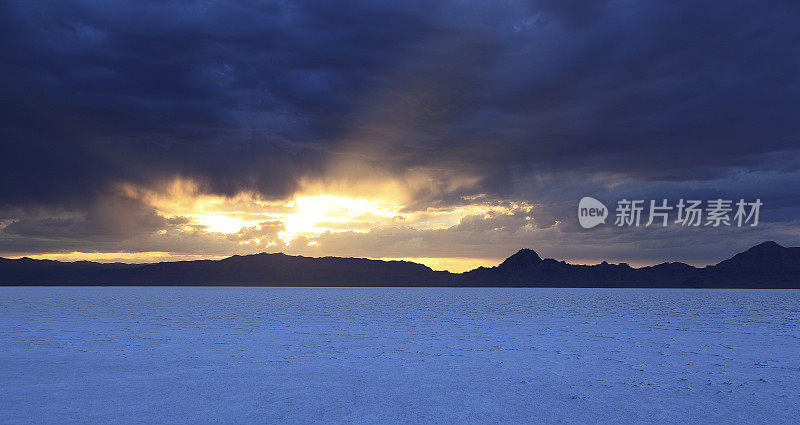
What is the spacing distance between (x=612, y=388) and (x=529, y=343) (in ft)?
31.8

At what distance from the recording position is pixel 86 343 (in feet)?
72.7

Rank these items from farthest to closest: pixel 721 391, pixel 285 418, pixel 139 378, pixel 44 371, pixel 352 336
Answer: pixel 352 336
pixel 44 371
pixel 139 378
pixel 721 391
pixel 285 418

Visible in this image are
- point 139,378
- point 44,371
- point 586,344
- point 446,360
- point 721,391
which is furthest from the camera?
point 586,344

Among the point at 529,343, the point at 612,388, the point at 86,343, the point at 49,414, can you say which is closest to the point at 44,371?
the point at 49,414

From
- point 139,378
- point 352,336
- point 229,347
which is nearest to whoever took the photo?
point 139,378

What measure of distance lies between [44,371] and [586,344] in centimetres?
1881

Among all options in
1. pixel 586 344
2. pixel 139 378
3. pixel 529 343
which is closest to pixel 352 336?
pixel 529 343

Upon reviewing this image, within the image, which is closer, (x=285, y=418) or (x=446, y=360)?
(x=285, y=418)

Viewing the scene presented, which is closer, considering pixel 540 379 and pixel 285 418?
pixel 285 418

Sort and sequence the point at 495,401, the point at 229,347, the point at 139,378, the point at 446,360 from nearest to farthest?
the point at 495,401
the point at 139,378
the point at 446,360
the point at 229,347

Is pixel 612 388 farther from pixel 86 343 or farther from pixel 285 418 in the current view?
pixel 86 343

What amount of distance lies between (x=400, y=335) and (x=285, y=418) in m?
16.3

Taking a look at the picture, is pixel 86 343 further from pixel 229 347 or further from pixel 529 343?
pixel 529 343

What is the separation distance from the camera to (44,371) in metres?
15.3
